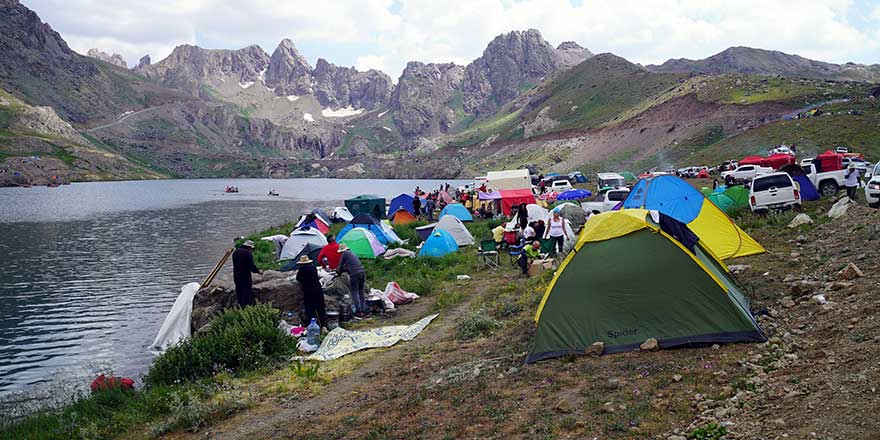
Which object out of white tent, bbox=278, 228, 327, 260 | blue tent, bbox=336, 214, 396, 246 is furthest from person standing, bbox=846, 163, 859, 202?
white tent, bbox=278, 228, 327, 260

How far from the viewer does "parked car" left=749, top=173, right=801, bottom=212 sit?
20.3m

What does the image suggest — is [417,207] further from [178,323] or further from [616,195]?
[178,323]

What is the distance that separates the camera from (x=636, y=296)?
8531mm

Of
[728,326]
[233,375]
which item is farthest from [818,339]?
[233,375]

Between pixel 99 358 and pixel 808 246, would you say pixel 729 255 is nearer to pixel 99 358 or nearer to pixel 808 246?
pixel 808 246

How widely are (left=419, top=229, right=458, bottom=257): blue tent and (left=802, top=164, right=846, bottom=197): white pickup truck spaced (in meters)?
15.9

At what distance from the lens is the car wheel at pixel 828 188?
24.2 metres

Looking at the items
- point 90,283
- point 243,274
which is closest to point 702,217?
point 243,274

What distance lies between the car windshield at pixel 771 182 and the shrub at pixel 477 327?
14.1 m

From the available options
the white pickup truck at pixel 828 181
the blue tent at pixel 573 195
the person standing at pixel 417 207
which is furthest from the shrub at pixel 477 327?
the blue tent at pixel 573 195

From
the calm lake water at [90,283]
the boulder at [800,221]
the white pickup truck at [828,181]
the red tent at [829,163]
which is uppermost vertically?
the red tent at [829,163]

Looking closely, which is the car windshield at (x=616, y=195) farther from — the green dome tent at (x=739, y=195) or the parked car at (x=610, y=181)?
the parked car at (x=610, y=181)

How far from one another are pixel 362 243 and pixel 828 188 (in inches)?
800

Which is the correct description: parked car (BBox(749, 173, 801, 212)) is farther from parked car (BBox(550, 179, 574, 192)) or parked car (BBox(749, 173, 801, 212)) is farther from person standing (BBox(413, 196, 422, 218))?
parked car (BBox(550, 179, 574, 192))
